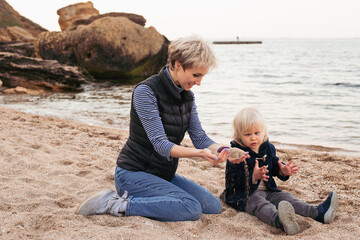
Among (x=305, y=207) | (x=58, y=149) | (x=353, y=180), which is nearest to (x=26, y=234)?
(x=305, y=207)

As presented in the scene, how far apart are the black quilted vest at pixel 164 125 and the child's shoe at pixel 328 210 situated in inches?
52.5

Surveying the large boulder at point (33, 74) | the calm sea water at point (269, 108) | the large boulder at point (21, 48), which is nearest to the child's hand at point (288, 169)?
the calm sea water at point (269, 108)

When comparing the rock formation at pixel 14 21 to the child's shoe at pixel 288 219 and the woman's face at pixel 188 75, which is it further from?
the child's shoe at pixel 288 219

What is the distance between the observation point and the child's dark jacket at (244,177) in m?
3.34

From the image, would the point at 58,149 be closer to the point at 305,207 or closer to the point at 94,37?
the point at 305,207

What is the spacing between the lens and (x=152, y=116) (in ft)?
9.78

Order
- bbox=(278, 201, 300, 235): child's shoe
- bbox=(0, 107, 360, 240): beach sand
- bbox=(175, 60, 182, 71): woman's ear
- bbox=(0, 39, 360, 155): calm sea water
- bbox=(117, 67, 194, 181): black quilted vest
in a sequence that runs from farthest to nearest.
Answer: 1. bbox=(0, 39, 360, 155): calm sea water
2. bbox=(117, 67, 194, 181): black quilted vest
3. bbox=(175, 60, 182, 71): woman's ear
4. bbox=(278, 201, 300, 235): child's shoe
5. bbox=(0, 107, 360, 240): beach sand

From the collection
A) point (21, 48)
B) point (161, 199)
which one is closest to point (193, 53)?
point (161, 199)

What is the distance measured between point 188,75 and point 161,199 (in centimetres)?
105

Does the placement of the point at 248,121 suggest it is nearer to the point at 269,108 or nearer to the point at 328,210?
the point at 328,210

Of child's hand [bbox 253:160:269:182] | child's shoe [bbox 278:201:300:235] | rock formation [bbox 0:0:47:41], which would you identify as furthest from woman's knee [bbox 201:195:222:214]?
rock formation [bbox 0:0:47:41]

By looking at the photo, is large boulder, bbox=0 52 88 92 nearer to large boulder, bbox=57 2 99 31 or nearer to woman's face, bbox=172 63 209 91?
woman's face, bbox=172 63 209 91

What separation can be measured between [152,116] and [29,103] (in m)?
8.69

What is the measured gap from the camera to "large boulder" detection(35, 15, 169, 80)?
53.5 ft
